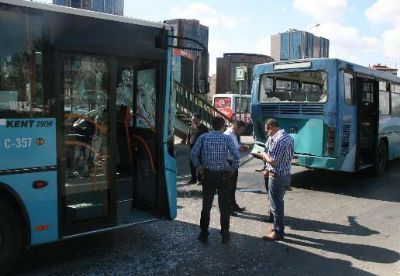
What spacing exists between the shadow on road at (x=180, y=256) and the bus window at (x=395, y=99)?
26.1 feet

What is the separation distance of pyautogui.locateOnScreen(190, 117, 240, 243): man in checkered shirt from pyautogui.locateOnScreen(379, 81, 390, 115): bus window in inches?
287

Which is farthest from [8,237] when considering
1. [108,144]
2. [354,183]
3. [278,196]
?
[354,183]

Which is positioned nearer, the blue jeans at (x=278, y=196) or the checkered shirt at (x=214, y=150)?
the checkered shirt at (x=214, y=150)

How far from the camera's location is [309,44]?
6606cm

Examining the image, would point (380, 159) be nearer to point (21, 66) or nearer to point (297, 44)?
point (21, 66)

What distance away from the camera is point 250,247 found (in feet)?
21.7

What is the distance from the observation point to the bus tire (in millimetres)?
12492

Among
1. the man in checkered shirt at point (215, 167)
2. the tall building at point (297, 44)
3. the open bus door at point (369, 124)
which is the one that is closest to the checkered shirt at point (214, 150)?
the man in checkered shirt at point (215, 167)

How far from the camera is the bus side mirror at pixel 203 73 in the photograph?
6.27m

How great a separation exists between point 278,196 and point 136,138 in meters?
2.11

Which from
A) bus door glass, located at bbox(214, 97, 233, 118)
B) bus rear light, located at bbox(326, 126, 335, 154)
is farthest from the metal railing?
bus rear light, located at bbox(326, 126, 335, 154)

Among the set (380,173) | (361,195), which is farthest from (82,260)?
(380,173)

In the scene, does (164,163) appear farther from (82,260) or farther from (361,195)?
(361,195)

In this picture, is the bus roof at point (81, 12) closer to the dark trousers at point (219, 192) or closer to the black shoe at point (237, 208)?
the dark trousers at point (219, 192)
